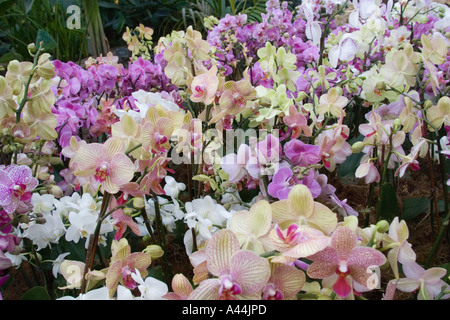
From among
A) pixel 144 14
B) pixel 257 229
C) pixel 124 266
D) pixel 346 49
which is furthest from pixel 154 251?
pixel 144 14

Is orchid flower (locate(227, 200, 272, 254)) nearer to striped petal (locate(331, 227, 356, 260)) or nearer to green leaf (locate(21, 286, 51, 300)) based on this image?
striped petal (locate(331, 227, 356, 260))

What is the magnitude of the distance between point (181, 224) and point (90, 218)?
0.22 metres

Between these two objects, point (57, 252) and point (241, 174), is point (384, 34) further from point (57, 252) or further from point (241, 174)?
point (57, 252)

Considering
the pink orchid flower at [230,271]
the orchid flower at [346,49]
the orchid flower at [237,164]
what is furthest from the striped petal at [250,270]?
the orchid flower at [346,49]

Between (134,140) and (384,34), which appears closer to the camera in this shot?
(134,140)

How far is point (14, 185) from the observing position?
1.65 feet

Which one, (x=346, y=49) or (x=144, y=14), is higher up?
(x=144, y=14)

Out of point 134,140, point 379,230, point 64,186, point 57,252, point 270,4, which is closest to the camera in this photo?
point 379,230

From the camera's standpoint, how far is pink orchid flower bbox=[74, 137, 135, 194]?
1.43 ft

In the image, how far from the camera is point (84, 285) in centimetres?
45

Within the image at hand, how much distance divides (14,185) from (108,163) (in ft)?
0.49

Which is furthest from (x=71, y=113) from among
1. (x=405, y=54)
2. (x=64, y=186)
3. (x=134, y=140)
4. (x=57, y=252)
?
(x=405, y=54)

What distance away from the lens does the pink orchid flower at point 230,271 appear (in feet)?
1.07

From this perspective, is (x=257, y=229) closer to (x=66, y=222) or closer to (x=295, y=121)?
(x=295, y=121)
